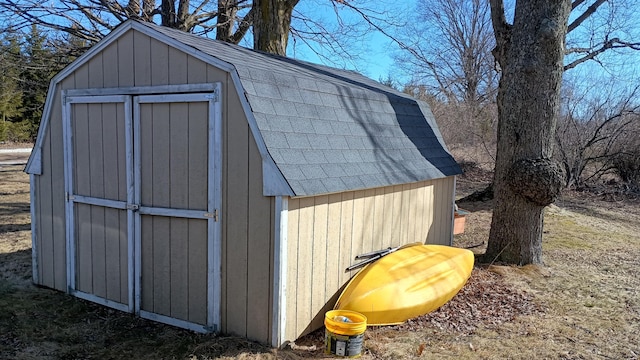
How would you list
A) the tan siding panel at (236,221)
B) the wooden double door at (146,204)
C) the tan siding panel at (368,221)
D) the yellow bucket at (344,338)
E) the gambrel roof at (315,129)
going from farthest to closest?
the tan siding panel at (368,221) → the wooden double door at (146,204) → the tan siding panel at (236,221) → the gambrel roof at (315,129) → the yellow bucket at (344,338)

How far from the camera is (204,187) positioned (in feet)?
14.8

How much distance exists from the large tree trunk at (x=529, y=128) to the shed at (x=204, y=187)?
2.03m

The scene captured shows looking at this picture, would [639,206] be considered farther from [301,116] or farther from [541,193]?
[301,116]

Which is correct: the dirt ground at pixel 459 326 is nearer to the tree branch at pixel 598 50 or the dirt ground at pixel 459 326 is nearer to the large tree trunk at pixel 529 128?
the large tree trunk at pixel 529 128

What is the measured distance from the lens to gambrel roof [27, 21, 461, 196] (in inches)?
163

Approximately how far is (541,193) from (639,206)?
10186mm

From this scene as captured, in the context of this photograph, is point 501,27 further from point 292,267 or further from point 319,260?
point 292,267

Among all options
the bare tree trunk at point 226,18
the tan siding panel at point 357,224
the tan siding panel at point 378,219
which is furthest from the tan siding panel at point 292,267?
the bare tree trunk at point 226,18

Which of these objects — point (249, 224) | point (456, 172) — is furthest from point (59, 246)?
point (456, 172)

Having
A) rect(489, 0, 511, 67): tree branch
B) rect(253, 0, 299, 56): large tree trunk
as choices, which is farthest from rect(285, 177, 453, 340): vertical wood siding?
rect(253, 0, 299, 56): large tree trunk

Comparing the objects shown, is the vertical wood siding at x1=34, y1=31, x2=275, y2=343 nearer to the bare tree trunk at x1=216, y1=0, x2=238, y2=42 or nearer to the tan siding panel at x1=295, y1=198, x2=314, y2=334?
the tan siding panel at x1=295, y1=198, x2=314, y2=334

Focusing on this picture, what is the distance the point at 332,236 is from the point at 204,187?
1.34 metres

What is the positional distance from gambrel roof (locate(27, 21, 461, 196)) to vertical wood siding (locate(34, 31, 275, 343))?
0.14 m

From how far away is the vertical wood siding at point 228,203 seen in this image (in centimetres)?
420
